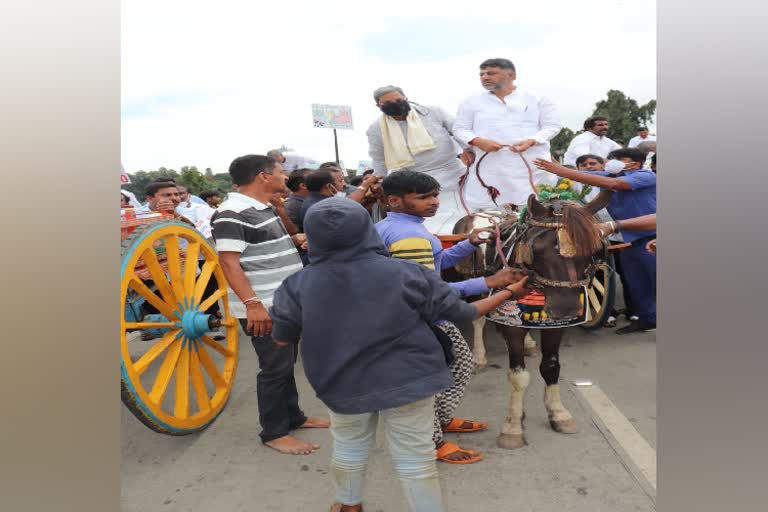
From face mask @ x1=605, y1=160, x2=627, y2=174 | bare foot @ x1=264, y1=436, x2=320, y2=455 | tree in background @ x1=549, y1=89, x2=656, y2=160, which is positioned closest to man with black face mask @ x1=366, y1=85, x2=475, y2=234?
face mask @ x1=605, y1=160, x2=627, y2=174

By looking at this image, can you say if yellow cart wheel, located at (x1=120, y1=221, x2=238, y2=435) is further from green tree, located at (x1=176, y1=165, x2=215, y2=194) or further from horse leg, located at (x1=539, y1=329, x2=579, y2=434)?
green tree, located at (x1=176, y1=165, x2=215, y2=194)

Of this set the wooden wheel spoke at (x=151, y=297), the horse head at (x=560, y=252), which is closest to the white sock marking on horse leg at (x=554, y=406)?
the horse head at (x=560, y=252)

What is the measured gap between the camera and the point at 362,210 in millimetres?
2010

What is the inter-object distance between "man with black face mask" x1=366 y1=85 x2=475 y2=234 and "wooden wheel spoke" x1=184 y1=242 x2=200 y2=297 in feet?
6.17

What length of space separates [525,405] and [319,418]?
140 cm

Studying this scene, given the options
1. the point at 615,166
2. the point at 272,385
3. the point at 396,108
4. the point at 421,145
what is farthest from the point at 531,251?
the point at 615,166

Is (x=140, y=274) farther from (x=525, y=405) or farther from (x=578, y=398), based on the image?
(x=578, y=398)

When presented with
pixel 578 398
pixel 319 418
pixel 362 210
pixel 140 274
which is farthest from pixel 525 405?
pixel 140 274

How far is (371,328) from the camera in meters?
1.93

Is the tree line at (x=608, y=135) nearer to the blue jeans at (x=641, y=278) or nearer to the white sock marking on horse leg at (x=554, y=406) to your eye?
the blue jeans at (x=641, y=278)

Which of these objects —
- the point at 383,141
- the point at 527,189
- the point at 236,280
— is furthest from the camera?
the point at 383,141

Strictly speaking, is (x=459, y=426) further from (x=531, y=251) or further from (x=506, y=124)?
(x=506, y=124)

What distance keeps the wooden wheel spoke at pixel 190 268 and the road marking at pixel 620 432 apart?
268cm

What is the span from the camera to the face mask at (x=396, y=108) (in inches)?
181
